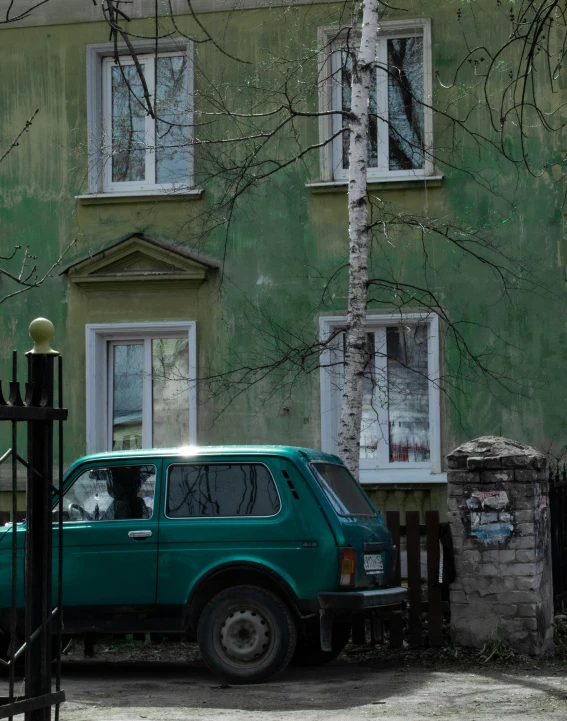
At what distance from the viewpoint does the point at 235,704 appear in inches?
349

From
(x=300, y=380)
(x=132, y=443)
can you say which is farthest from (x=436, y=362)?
(x=132, y=443)

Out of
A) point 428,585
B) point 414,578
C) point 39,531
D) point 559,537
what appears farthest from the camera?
point 559,537

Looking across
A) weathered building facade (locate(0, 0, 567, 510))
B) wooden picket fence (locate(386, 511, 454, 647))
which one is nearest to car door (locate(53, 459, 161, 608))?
wooden picket fence (locate(386, 511, 454, 647))

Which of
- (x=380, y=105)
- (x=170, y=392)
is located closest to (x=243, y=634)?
(x=170, y=392)

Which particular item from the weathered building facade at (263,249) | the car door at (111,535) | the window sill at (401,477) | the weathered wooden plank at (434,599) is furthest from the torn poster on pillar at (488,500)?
the window sill at (401,477)

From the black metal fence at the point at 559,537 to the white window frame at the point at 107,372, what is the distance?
487 cm

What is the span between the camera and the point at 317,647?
1086cm

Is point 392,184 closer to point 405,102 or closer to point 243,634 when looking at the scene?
point 405,102

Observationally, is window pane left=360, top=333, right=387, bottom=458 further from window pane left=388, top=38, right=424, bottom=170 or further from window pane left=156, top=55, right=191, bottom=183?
window pane left=156, top=55, right=191, bottom=183

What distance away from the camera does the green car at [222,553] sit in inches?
384

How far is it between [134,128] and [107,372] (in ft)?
9.83

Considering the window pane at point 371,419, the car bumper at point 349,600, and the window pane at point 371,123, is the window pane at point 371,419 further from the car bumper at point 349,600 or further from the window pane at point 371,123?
the car bumper at point 349,600

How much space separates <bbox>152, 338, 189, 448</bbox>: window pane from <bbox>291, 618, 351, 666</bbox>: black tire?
563 cm

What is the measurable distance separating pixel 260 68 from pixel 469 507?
706 centimetres
